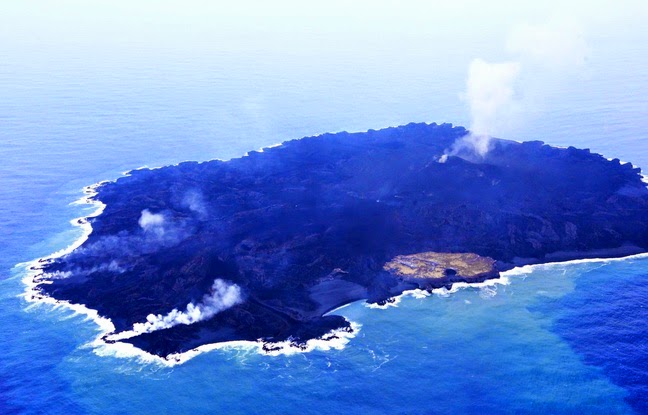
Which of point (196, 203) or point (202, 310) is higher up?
point (196, 203)

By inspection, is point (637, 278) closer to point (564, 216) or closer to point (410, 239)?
point (564, 216)

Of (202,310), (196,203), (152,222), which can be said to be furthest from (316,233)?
(152,222)

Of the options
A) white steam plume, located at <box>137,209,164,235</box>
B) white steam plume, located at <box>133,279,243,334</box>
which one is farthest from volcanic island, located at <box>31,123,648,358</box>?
white steam plume, located at <box>137,209,164,235</box>

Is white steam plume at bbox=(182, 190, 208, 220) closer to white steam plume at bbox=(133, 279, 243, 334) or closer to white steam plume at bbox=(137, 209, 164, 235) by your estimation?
white steam plume at bbox=(137, 209, 164, 235)

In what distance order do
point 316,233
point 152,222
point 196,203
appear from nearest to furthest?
point 316,233
point 152,222
point 196,203

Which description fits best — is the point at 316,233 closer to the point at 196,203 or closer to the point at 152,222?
the point at 196,203

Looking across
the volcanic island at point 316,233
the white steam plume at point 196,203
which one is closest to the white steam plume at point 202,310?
the volcanic island at point 316,233
